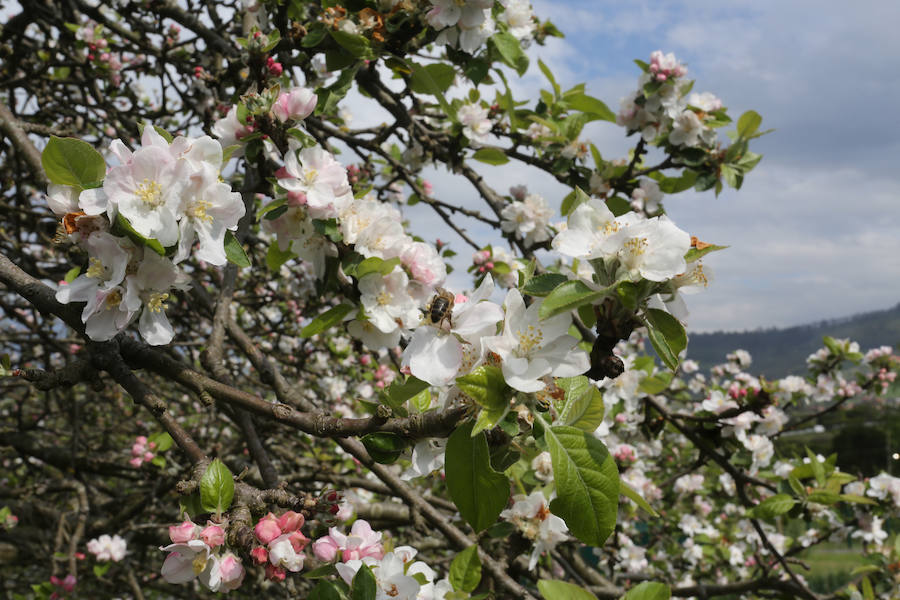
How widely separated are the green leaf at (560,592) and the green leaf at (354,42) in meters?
1.65

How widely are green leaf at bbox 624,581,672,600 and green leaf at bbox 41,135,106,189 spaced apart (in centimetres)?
142

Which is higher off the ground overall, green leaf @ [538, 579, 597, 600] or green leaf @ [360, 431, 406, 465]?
green leaf @ [360, 431, 406, 465]

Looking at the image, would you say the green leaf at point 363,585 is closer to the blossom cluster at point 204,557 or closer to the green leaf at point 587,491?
the blossom cluster at point 204,557

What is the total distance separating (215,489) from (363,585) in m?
0.35

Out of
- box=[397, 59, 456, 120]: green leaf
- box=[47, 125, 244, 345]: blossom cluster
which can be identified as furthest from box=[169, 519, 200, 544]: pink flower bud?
box=[397, 59, 456, 120]: green leaf

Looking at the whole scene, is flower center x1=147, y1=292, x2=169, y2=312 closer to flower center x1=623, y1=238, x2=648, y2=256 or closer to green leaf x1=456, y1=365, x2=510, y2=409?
green leaf x1=456, y1=365, x2=510, y2=409

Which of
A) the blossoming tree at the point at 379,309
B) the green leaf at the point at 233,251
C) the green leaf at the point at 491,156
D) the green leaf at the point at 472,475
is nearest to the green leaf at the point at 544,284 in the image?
the blossoming tree at the point at 379,309

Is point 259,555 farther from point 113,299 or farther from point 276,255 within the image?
point 276,255

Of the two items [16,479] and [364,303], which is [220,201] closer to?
[364,303]

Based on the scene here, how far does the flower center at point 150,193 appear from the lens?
1.07 m

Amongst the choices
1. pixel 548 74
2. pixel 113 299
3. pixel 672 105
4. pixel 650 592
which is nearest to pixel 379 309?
pixel 113 299

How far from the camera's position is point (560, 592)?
1.28 m

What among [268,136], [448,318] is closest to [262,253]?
[268,136]

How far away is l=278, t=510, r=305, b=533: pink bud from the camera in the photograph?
3.86ft
